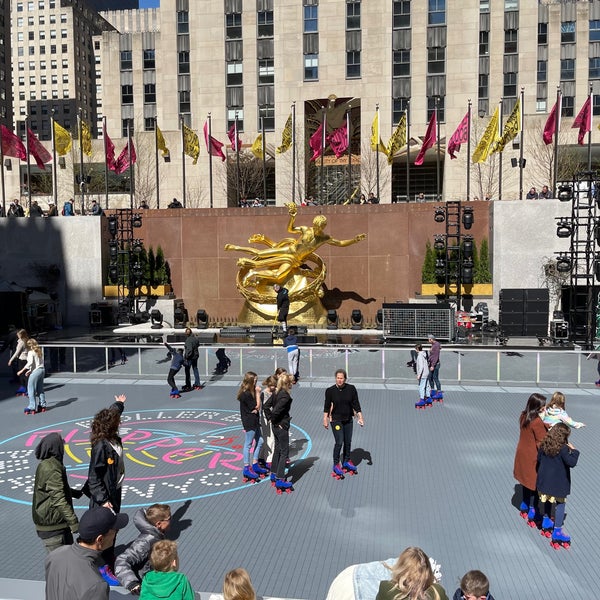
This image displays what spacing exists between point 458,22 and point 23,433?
50176 millimetres

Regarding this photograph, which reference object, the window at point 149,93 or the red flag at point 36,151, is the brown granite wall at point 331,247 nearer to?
the red flag at point 36,151

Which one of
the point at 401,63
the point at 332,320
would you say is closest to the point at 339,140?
the point at 332,320

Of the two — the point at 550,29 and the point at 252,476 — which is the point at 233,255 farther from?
the point at 550,29

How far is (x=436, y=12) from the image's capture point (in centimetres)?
5156

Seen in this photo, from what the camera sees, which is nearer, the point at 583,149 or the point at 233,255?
the point at 233,255

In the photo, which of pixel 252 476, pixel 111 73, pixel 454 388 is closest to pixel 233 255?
pixel 454 388

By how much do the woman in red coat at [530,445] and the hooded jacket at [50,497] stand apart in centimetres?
523

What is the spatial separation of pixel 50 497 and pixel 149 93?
63670mm

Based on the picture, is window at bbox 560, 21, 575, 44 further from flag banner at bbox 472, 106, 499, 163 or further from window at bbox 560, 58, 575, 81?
flag banner at bbox 472, 106, 499, 163

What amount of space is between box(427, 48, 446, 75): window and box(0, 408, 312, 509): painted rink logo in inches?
1803

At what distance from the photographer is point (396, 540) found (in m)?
7.28

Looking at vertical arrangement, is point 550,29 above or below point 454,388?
above

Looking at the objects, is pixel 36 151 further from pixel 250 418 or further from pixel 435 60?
pixel 435 60

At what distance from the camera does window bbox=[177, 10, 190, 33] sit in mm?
55781
